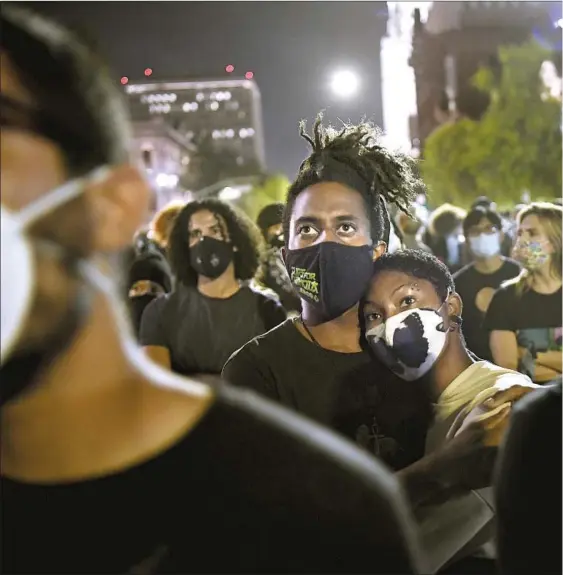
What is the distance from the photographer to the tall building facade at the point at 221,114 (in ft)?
4.17

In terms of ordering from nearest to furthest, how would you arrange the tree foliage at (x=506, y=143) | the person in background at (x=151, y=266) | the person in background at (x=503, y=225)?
the person in background at (x=151, y=266) → the tree foliage at (x=506, y=143) → the person in background at (x=503, y=225)

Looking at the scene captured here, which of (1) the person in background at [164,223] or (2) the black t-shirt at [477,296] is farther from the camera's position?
(2) the black t-shirt at [477,296]

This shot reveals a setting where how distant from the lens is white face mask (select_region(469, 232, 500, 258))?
1.51 metres

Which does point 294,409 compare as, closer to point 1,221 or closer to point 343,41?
point 1,221

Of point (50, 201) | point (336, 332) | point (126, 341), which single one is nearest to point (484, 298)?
point (336, 332)

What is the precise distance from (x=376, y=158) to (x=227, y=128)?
11.7 inches

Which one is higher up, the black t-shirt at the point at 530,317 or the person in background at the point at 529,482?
the black t-shirt at the point at 530,317

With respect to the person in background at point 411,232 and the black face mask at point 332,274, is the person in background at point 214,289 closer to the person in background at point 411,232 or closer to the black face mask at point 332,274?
the black face mask at point 332,274

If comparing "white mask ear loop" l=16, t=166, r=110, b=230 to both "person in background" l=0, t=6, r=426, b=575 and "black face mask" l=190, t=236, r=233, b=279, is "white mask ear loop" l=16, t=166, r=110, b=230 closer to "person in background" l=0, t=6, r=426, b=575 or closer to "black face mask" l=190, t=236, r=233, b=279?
"person in background" l=0, t=6, r=426, b=575

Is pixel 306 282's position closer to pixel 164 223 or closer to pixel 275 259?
pixel 275 259

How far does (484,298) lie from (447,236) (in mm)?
154

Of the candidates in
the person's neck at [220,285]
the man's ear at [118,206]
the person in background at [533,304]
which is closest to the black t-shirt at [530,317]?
the person in background at [533,304]

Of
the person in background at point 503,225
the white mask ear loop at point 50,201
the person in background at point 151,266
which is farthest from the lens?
the person in background at point 503,225

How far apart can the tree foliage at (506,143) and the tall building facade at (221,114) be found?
1.15 feet
